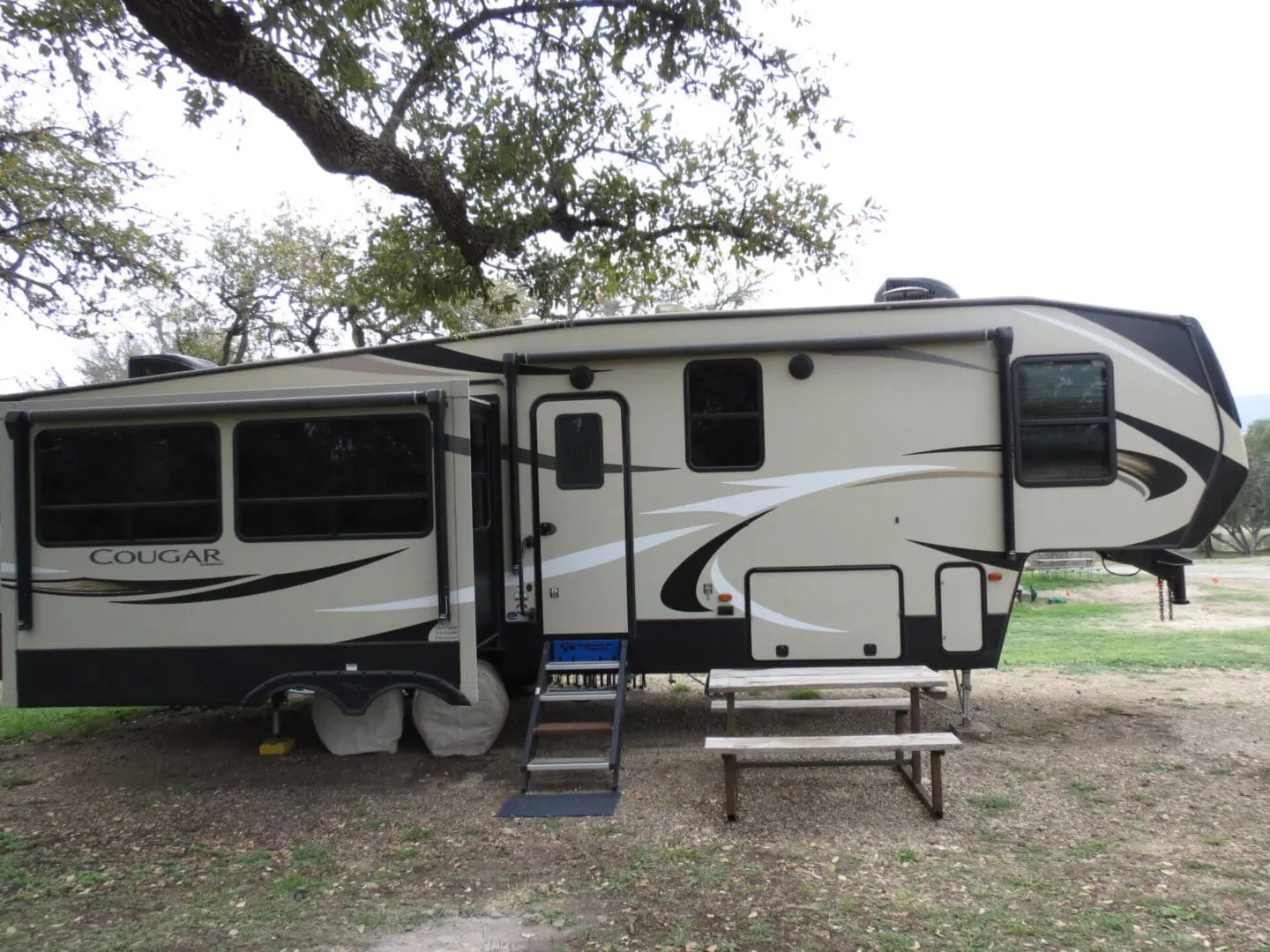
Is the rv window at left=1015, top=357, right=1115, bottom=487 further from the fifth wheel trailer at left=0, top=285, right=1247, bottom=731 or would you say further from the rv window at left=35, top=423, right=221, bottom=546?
the rv window at left=35, top=423, right=221, bottom=546

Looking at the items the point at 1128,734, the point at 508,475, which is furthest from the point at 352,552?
the point at 1128,734

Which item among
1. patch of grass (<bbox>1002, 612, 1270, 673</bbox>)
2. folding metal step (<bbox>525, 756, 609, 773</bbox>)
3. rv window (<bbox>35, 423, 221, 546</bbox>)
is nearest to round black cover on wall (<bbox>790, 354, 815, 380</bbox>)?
folding metal step (<bbox>525, 756, 609, 773</bbox>)

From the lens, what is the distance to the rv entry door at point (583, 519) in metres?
6.12

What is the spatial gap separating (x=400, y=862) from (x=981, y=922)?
2.60m

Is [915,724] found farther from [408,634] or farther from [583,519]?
[408,634]

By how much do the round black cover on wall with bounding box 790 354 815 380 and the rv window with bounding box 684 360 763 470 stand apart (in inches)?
8.5

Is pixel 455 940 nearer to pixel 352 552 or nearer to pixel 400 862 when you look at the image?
pixel 400 862

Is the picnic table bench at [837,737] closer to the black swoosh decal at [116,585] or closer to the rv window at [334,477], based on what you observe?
the rv window at [334,477]

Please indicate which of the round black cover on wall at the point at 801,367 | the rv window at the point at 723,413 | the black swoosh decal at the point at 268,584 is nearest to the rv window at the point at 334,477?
the black swoosh decal at the point at 268,584

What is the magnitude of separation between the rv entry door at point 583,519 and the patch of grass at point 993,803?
2275 mm

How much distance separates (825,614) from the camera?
6.05 m

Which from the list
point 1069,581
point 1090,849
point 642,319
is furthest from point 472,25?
point 1069,581

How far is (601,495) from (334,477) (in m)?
1.66

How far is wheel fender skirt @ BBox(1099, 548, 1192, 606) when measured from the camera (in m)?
6.09
